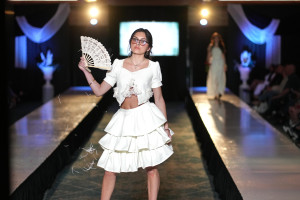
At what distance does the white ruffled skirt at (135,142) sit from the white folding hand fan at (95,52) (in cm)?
33

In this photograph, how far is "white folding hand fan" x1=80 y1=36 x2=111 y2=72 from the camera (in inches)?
119

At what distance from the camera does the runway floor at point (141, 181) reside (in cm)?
438

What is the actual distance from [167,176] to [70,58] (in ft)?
29.3

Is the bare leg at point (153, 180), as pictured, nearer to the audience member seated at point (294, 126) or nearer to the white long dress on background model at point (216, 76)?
the audience member seated at point (294, 126)

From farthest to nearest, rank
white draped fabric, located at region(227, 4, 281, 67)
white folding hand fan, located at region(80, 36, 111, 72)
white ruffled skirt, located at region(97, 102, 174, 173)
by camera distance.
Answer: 1. white draped fabric, located at region(227, 4, 281, 67)
2. white ruffled skirt, located at region(97, 102, 174, 173)
3. white folding hand fan, located at region(80, 36, 111, 72)

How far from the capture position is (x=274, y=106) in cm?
914

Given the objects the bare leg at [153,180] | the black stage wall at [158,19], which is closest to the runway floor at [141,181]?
the bare leg at [153,180]

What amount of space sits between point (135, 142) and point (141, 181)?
5.80 ft

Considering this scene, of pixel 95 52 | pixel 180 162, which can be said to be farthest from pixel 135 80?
pixel 180 162

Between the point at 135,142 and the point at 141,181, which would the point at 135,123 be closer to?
the point at 135,142

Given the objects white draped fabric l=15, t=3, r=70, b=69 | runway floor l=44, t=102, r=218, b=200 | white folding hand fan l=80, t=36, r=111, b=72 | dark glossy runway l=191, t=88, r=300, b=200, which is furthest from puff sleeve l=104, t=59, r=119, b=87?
white draped fabric l=15, t=3, r=70, b=69

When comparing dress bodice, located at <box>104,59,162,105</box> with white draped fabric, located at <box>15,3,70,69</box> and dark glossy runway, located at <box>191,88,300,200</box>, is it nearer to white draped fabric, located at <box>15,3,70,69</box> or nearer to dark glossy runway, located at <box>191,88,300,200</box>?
dark glossy runway, located at <box>191,88,300,200</box>

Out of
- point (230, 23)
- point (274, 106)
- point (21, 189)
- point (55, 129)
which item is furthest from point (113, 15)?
point (21, 189)

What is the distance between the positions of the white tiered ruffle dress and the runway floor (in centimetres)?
112
